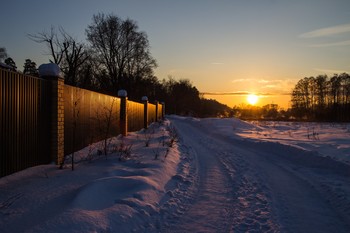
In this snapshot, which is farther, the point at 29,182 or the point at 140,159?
the point at 140,159

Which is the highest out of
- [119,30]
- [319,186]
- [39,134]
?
[119,30]

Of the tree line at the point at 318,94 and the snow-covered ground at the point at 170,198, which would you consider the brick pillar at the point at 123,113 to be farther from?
the tree line at the point at 318,94

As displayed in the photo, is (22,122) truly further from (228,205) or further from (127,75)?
(127,75)

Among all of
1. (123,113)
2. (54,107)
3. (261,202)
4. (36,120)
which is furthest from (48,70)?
(123,113)

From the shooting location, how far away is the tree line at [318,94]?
7269cm

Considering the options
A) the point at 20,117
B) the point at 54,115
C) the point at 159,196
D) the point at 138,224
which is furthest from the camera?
the point at 54,115

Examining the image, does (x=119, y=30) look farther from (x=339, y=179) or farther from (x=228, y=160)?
(x=339, y=179)

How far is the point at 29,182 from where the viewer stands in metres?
5.67

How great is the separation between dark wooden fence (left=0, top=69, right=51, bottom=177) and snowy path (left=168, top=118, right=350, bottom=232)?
3488 millimetres

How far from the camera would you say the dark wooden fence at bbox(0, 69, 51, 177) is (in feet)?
18.2

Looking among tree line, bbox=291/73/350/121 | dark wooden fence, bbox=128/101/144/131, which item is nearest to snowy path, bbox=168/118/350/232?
dark wooden fence, bbox=128/101/144/131

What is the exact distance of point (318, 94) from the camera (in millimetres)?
77500

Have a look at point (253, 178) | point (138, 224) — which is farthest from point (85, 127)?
point (138, 224)

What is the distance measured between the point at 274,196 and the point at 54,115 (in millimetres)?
5249
